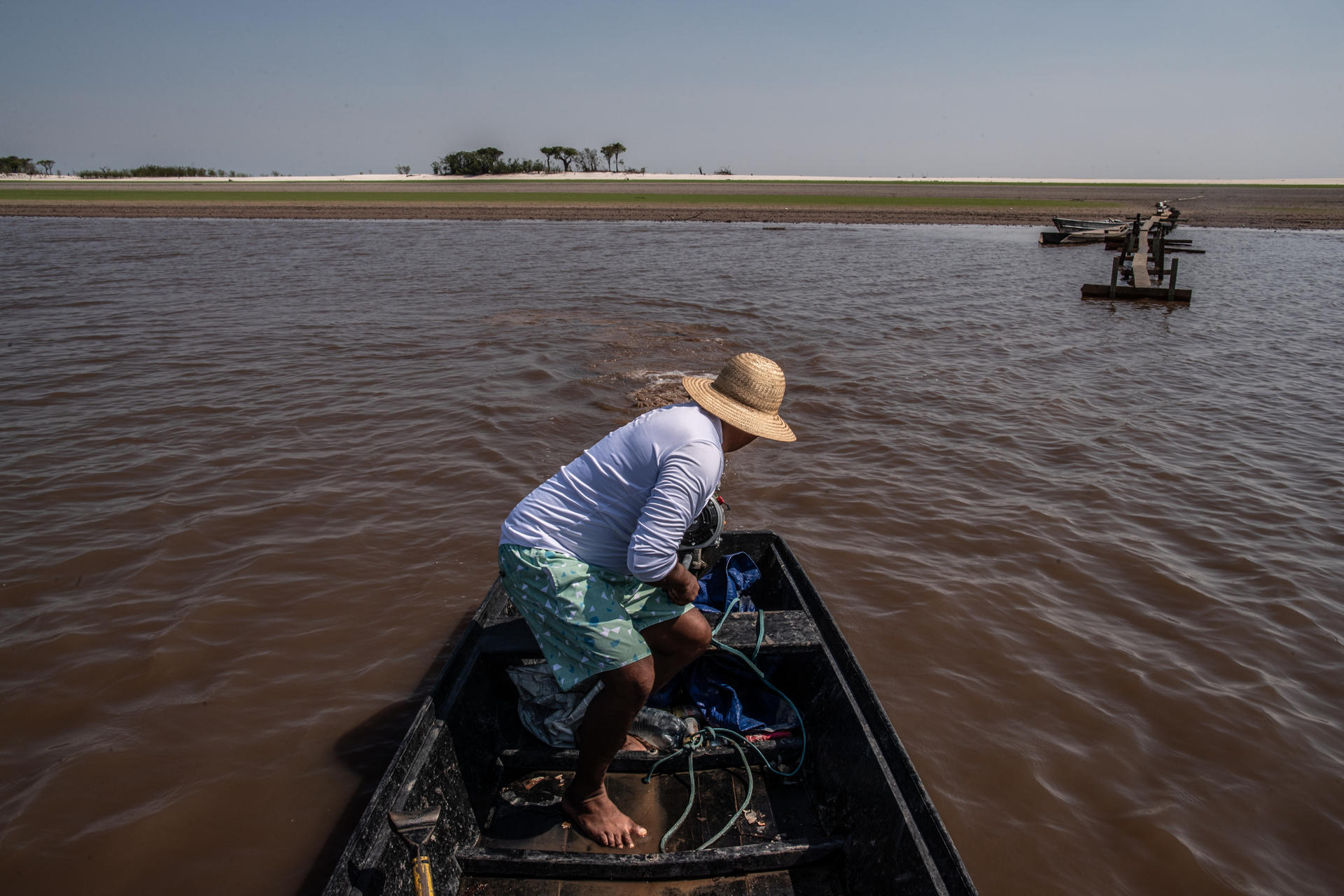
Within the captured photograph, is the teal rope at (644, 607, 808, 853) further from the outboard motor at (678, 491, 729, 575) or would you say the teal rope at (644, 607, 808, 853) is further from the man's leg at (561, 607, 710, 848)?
the outboard motor at (678, 491, 729, 575)

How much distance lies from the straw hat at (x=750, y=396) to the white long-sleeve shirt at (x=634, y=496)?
7cm

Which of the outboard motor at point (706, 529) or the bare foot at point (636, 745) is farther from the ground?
the outboard motor at point (706, 529)

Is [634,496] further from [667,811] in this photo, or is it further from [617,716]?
[667,811]

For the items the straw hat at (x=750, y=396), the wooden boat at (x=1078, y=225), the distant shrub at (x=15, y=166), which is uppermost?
the distant shrub at (x=15, y=166)

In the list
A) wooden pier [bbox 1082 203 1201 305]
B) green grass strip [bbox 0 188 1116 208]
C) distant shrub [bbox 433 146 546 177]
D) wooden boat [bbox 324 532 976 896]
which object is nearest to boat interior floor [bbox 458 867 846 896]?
wooden boat [bbox 324 532 976 896]

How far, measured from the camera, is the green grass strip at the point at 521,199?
4534cm

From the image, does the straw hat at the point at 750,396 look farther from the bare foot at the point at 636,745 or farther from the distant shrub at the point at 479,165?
the distant shrub at the point at 479,165

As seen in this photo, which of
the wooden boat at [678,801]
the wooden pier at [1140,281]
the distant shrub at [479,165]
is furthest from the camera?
the distant shrub at [479,165]

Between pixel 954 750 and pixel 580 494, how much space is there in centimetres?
249

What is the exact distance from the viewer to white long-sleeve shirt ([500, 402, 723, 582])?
8.32 ft

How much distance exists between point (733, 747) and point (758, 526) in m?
2.73

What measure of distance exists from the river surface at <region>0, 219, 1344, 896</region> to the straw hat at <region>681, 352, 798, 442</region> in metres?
2.09

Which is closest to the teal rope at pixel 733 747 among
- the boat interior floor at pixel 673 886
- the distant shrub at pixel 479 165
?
the boat interior floor at pixel 673 886

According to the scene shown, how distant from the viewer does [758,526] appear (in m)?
5.88
